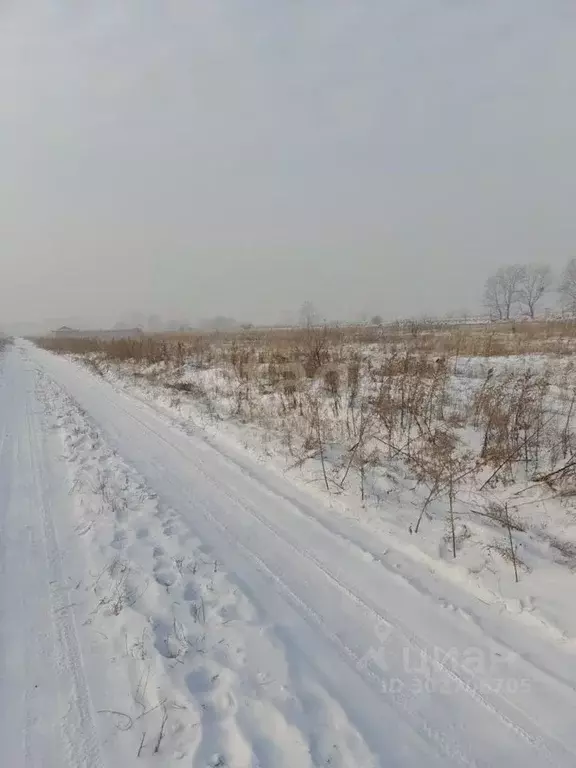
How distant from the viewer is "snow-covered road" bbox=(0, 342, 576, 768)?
7.53ft

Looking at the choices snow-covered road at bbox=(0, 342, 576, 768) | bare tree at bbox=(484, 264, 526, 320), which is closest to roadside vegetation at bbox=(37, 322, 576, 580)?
snow-covered road at bbox=(0, 342, 576, 768)

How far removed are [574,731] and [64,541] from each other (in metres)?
4.49

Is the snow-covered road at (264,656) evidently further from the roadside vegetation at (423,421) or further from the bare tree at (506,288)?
the bare tree at (506,288)

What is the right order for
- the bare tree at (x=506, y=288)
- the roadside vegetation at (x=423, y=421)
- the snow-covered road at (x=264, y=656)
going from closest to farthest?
the snow-covered road at (x=264, y=656) < the roadside vegetation at (x=423, y=421) < the bare tree at (x=506, y=288)

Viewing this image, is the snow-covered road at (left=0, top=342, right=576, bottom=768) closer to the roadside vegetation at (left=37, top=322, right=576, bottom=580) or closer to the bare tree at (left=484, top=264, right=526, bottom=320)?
the roadside vegetation at (left=37, top=322, right=576, bottom=580)

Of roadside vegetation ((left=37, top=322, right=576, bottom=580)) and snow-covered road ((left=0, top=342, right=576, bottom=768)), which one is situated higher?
roadside vegetation ((left=37, top=322, right=576, bottom=580))

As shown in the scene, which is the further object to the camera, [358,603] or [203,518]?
[203,518]

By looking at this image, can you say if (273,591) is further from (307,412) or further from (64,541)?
(307,412)

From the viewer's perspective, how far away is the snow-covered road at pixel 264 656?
2295mm

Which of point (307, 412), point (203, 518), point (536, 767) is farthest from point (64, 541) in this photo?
point (307, 412)

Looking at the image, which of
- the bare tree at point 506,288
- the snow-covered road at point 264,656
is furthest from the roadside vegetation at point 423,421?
the bare tree at point 506,288

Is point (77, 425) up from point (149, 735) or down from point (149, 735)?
up

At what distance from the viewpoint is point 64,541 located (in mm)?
4402

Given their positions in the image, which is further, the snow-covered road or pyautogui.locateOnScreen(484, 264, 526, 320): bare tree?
pyautogui.locateOnScreen(484, 264, 526, 320): bare tree
